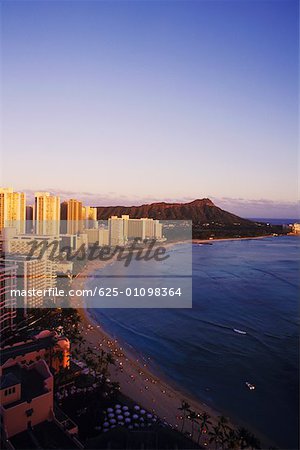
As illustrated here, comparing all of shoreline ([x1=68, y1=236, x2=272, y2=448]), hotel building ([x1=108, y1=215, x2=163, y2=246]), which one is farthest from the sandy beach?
hotel building ([x1=108, y1=215, x2=163, y2=246])

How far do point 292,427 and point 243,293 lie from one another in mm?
6060

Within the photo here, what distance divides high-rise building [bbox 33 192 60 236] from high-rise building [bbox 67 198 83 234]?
371 centimetres

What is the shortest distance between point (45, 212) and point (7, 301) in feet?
24.8

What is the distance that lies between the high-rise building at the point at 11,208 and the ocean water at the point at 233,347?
5187 millimetres

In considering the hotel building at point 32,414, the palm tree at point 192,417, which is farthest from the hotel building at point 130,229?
the hotel building at point 32,414

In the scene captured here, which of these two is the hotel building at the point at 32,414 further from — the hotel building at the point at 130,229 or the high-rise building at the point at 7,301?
the hotel building at the point at 130,229

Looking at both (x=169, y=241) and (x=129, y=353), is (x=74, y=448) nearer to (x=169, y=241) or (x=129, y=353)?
(x=129, y=353)

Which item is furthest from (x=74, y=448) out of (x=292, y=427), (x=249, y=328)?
(x=249, y=328)

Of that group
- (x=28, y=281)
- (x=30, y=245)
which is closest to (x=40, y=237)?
(x=30, y=245)

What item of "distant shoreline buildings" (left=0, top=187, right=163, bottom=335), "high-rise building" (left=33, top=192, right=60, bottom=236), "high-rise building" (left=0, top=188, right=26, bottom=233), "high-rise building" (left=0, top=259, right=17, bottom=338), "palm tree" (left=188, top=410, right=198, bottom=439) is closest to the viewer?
"palm tree" (left=188, top=410, right=198, bottom=439)

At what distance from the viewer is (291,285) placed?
37.0 feet

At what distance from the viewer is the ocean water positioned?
14.5ft

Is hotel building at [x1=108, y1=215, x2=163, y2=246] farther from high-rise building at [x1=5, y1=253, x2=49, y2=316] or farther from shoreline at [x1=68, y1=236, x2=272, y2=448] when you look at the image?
shoreline at [x1=68, y1=236, x2=272, y2=448]

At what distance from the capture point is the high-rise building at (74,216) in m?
17.6
